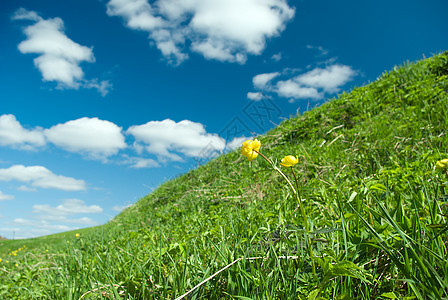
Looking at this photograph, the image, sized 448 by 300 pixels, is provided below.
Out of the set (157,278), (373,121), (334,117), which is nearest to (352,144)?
(373,121)

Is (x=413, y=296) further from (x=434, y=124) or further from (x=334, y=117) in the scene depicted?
(x=334, y=117)

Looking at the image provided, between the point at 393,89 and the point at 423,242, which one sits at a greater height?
the point at 393,89

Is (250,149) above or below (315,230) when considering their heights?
above

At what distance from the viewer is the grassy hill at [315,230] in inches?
49.1

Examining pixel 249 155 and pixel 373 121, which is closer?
pixel 249 155

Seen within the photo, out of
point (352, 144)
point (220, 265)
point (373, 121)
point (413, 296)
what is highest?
point (373, 121)

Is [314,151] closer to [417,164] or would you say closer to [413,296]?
[417,164]

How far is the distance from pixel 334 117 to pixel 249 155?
5.11 metres

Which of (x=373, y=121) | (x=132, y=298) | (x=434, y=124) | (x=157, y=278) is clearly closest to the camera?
(x=132, y=298)

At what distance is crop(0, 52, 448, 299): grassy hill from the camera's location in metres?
1.25

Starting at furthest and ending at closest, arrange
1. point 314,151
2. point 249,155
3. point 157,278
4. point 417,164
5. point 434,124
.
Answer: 1. point 314,151
2. point 434,124
3. point 417,164
4. point 157,278
5. point 249,155

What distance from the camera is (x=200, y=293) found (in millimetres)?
1366

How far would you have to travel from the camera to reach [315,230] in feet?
4.65

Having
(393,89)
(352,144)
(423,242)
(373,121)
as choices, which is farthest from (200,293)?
(393,89)
